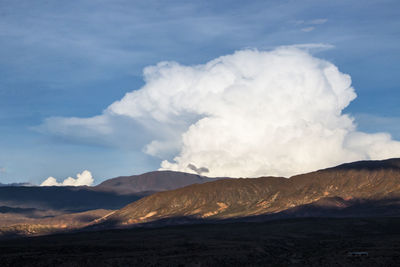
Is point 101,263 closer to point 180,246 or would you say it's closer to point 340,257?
point 180,246

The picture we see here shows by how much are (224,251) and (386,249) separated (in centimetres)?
3943

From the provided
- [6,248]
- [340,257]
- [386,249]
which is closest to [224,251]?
[340,257]

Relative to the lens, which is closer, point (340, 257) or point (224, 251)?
point (340, 257)

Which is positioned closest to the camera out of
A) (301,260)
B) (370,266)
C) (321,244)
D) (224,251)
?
(370,266)

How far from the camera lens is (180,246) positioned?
166000 millimetres

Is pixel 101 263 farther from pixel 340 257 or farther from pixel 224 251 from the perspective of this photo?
pixel 340 257

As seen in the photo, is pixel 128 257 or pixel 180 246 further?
pixel 180 246

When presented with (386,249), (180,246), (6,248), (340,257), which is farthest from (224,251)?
(6,248)

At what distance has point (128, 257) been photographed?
5423 inches

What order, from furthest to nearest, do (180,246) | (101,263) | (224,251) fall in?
(180,246) < (224,251) < (101,263)

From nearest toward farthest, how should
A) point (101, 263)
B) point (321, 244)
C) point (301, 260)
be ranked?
point (101, 263), point (301, 260), point (321, 244)

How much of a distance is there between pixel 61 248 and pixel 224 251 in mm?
42228

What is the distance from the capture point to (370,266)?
4860 inches

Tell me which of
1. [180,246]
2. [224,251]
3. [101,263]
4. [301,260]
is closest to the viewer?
[101,263]
